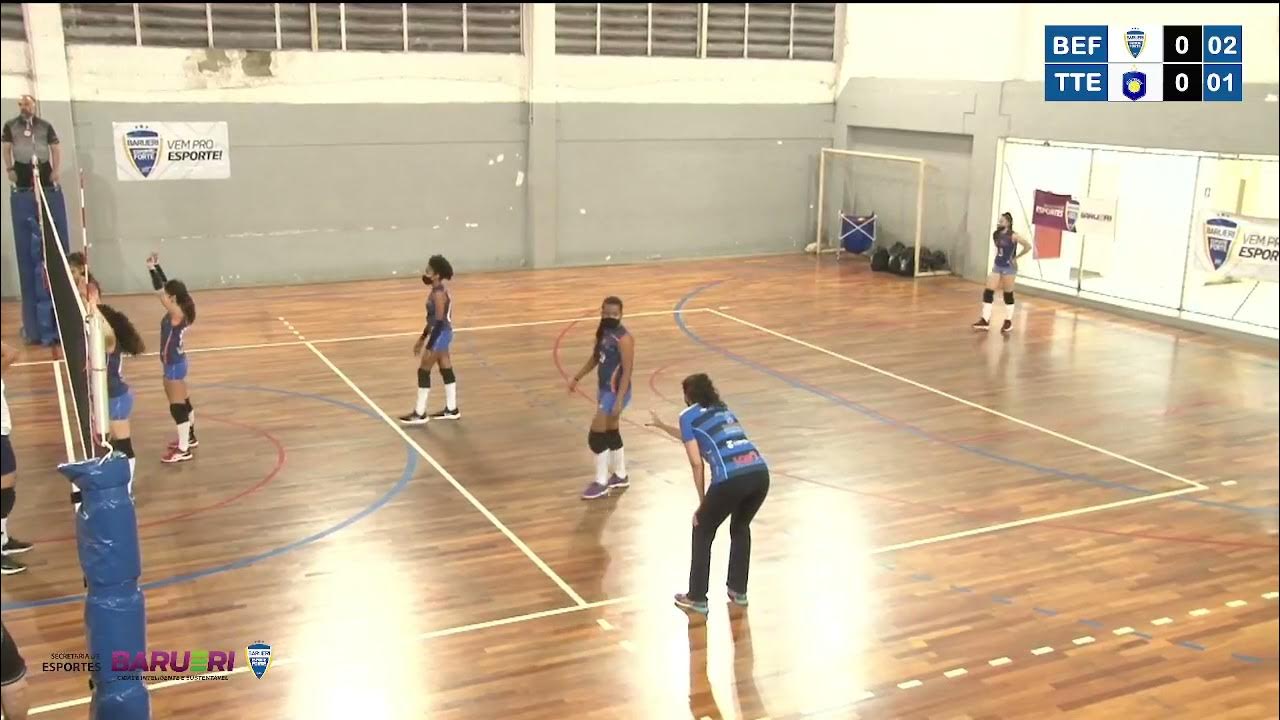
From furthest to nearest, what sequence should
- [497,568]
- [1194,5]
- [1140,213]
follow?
[1140,213] < [1194,5] < [497,568]

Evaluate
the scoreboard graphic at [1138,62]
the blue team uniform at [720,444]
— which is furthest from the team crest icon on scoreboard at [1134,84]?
the blue team uniform at [720,444]

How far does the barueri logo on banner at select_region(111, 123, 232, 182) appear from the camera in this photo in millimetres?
18797

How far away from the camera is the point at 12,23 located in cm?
1767

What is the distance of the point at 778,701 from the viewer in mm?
6980

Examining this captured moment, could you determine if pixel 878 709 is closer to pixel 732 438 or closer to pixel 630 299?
pixel 732 438

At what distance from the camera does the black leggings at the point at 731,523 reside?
762cm

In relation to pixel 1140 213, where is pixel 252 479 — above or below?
below

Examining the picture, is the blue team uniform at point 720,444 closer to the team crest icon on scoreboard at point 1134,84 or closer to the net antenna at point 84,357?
the net antenna at point 84,357

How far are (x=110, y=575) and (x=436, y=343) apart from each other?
7754 mm

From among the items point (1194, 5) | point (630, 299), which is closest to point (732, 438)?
point (630, 299)

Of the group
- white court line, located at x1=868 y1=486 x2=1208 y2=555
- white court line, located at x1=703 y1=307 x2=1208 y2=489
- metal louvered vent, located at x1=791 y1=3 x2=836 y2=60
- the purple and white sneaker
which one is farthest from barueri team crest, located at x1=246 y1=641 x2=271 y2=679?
metal louvered vent, located at x1=791 y1=3 x2=836 y2=60

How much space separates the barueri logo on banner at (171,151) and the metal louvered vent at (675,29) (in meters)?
8.10

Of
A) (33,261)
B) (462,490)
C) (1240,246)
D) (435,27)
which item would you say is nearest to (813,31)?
(435,27)

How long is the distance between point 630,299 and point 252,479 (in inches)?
379
